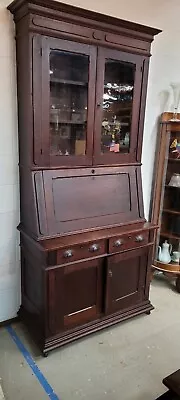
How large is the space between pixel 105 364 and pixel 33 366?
47 centimetres

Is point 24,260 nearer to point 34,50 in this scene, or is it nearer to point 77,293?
point 77,293

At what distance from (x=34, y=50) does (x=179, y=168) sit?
1770mm

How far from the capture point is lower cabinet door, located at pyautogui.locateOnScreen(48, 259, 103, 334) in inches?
81.4

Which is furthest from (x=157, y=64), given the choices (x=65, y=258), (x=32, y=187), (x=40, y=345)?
(x=40, y=345)

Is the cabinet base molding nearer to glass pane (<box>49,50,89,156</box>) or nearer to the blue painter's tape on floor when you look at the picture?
the blue painter's tape on floor

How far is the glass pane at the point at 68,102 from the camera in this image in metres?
2.04

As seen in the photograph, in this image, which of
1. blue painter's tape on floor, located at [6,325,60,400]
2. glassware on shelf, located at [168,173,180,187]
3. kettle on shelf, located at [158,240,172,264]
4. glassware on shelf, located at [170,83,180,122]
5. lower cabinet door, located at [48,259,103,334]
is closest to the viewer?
blue painter's tape on floor, located at [6,325,60,400]

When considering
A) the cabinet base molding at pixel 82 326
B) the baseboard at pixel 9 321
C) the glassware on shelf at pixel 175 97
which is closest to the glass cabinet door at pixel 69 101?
the glassware on shelf at pixel 175 97

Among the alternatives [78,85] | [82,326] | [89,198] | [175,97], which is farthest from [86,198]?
[175,97]

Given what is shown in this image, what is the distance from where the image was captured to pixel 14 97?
2123 mm

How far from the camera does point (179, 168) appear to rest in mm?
3033

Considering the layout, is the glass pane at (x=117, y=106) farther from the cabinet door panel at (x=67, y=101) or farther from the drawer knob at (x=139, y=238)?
the drawer knob at (x=139, y=238)

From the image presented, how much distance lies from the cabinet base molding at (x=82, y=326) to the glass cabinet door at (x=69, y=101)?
1178 millimetres

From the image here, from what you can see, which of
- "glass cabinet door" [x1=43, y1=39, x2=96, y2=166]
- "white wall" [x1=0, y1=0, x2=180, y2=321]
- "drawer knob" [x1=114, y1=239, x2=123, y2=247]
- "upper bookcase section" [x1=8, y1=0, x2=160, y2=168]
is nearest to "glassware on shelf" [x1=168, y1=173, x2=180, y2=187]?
"white wall" [x1=0, y1=0, x2=180, y2=321]
